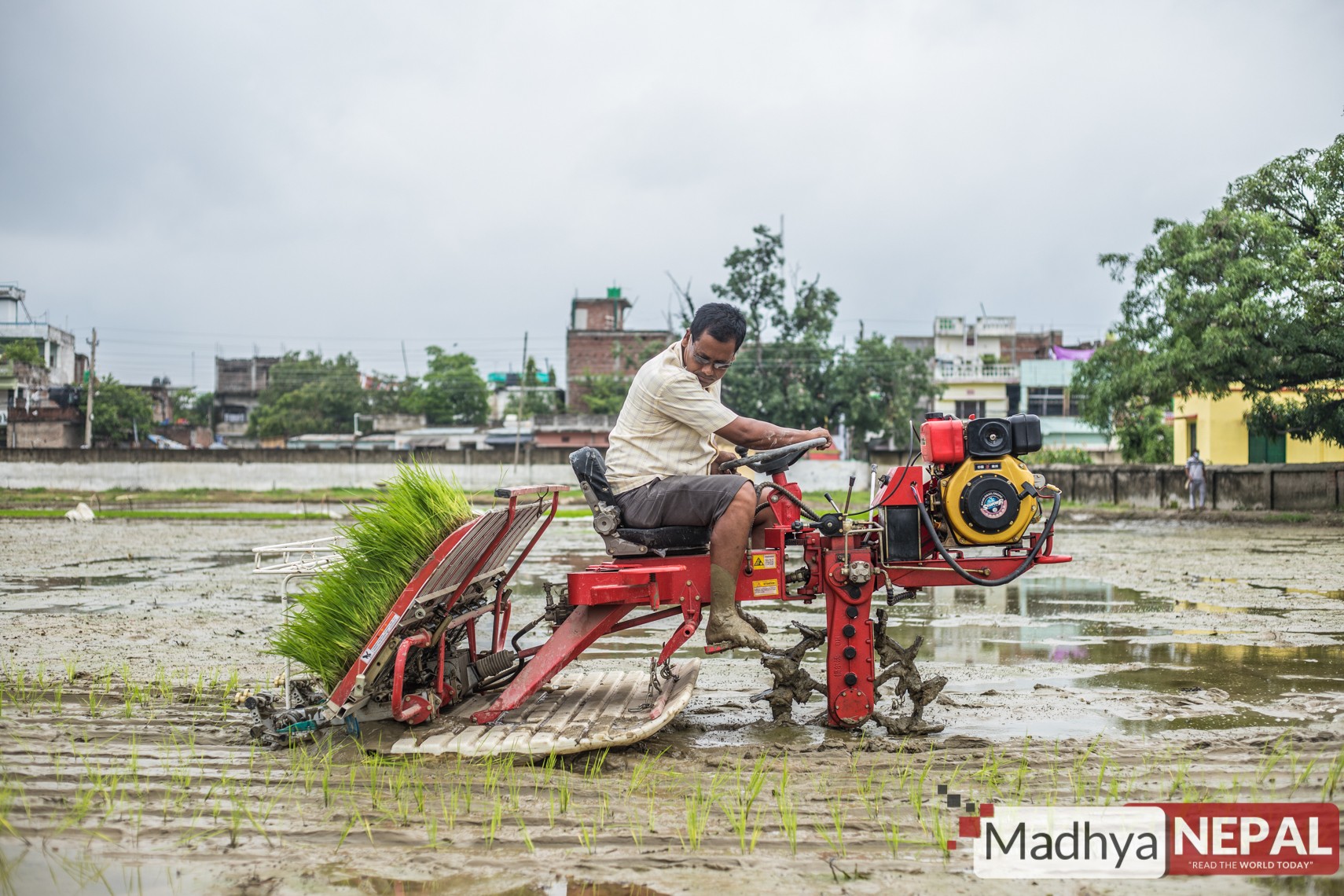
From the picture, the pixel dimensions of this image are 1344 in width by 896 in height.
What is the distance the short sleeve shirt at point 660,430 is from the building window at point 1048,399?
2141 inches

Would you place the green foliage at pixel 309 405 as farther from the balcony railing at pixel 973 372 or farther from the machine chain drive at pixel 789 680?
the machine chain drive at pixel 789 680

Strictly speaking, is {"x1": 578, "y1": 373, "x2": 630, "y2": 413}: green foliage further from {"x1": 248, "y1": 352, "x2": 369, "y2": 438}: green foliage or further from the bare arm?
the bare arm

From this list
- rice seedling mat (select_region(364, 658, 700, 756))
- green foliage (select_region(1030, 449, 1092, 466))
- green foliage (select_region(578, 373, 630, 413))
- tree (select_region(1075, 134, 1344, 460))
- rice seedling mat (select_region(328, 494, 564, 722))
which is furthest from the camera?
green foliage (select_region(578, 373, 630, 413))

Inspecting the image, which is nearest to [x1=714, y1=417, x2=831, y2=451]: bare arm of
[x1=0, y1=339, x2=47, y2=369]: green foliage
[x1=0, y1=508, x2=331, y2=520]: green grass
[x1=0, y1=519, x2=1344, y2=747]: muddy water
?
[x1=0, y1=519, x2=1344, y2=747]: muddy water

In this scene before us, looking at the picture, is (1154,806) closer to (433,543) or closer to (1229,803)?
(1229,803)

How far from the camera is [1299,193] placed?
21422 millimetres

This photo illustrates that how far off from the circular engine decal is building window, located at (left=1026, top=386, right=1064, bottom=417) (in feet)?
178

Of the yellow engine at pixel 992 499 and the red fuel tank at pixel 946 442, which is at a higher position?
the red fuel tank at pixel 946 442

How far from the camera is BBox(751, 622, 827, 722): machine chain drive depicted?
16.4 feet

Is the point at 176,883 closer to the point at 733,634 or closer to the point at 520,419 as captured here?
the point at 733,634

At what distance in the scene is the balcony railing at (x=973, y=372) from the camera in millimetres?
55188

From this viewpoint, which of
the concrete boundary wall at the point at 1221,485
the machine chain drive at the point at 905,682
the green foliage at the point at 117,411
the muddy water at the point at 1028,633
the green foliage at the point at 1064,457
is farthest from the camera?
the green foliage at the point at 117,411

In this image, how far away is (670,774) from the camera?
13.6ft

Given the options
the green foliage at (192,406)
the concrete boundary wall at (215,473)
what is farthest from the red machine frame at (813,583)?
the green foliage at (192,406)
